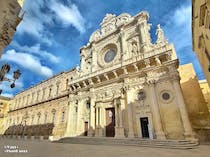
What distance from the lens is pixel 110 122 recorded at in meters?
14.0

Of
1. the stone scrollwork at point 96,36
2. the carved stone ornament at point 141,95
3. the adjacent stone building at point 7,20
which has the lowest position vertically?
the carved stone ornament at point 141,95

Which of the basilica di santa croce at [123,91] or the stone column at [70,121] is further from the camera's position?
the stone column at [70,121]

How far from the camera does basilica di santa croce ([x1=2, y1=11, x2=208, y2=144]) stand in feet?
36.3

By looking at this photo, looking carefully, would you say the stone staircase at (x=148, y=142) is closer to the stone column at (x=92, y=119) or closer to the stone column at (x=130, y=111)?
the stone column at (x=130, y=111)

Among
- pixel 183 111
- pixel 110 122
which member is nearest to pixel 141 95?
pixel 183 111

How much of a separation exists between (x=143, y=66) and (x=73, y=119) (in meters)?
11.1

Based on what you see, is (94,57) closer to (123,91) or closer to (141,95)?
(123,91)

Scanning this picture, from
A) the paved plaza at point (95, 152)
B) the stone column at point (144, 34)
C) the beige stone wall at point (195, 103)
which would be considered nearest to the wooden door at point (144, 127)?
the beige stone wall at point (195, 103)

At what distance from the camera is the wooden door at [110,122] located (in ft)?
44.1

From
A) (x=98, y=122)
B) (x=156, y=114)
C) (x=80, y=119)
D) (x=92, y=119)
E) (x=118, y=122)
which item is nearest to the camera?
(x=156, y=114)

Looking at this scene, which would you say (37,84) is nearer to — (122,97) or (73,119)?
(73,119)

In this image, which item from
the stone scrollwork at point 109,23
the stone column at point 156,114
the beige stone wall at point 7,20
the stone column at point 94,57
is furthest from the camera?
the stone column at point 94,57

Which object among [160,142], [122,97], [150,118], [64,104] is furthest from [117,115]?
[64,104]

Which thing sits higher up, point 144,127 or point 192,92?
point 192,92
